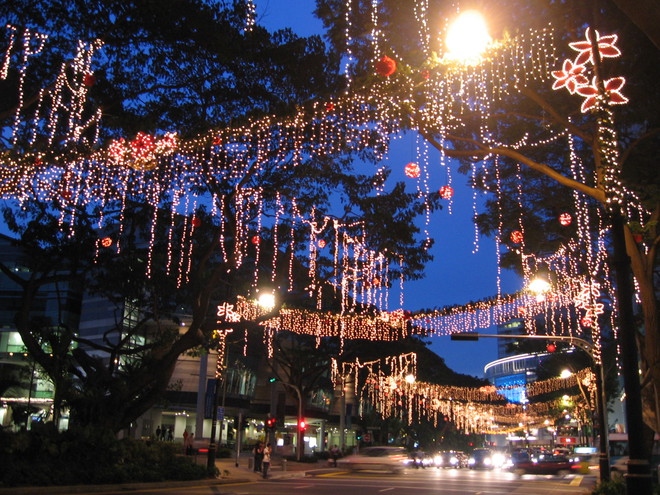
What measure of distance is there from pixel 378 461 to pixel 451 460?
19.5 meters

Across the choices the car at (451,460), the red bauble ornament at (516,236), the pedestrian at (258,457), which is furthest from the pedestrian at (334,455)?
the red bauble ornament at (516,236)

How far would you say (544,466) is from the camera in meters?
35.9

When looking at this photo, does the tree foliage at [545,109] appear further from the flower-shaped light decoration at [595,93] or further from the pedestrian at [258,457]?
the pedestrian at [258,457]

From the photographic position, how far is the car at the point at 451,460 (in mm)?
49469

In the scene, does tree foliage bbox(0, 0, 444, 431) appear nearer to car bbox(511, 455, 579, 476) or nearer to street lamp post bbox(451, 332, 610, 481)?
street lamp post bbox(451, 332, 610, 481)

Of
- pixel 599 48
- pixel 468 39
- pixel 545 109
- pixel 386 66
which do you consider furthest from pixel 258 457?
pixel 599 48

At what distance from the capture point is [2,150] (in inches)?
501

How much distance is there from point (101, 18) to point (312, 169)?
8764 mm

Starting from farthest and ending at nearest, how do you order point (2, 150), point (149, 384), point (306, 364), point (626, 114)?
point (306, 364) < point (149, 384) < point (626, 114) < point (2, 150)

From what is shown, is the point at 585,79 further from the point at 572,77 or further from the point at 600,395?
the point at 600,395

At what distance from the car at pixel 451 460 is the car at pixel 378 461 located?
16739 millimetres

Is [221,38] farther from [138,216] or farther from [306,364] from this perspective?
[306,364]

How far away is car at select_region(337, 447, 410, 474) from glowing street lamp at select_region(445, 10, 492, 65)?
1006 inches

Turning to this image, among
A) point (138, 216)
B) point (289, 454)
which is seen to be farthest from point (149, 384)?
point (289, 454)
